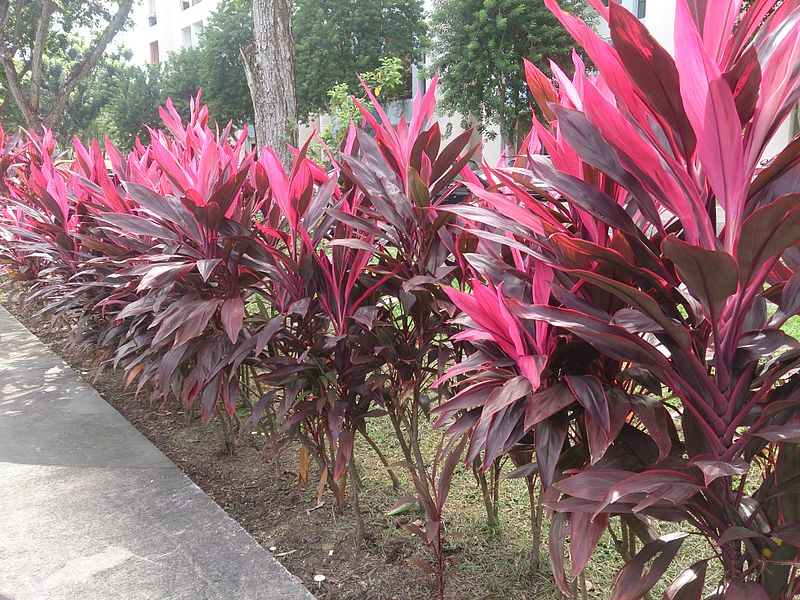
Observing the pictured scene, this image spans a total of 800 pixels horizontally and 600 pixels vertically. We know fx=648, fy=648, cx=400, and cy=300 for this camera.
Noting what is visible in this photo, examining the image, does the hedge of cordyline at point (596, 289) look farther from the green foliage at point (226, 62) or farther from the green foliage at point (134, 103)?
the green foliage at point (134, 103)

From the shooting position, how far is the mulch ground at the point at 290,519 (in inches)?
80.0

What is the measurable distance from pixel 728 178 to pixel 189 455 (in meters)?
2.75

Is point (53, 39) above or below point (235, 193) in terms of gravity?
above

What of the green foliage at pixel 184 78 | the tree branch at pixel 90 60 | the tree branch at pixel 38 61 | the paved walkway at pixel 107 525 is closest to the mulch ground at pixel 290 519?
the paved walkway at pixel 107 525

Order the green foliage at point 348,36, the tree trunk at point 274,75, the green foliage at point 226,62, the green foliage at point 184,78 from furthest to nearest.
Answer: the green foliage at point 184,78, the green foliage at point 226,62, the green foliage at point 348,36, the tree trunk at point 274,75

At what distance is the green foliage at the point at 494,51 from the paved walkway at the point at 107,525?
16.0 metres

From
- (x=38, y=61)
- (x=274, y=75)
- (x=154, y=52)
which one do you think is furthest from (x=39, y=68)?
(x=154, y=52)

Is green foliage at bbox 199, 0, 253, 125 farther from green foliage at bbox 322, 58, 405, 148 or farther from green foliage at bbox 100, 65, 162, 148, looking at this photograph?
green foliage at bbox 322, 58, 405, 148

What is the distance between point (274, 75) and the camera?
23.8 feet

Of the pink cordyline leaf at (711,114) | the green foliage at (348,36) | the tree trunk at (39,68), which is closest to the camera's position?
the pink cordyline leaf at (711,114)

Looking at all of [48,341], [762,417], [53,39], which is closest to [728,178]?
[762,417]

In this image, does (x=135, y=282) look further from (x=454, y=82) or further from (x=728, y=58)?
(x=454, y=82)

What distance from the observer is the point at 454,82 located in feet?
61.9

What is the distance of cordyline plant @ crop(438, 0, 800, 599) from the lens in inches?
38.4
